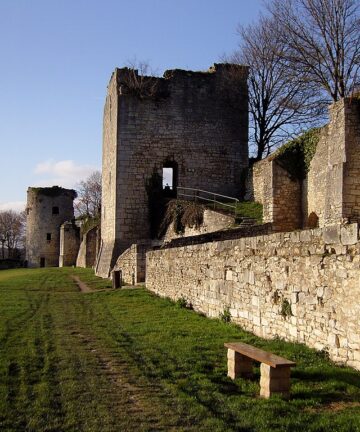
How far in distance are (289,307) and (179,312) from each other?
4230mm

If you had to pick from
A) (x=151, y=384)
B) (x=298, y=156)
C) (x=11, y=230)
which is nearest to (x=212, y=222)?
(x=298, y=156)

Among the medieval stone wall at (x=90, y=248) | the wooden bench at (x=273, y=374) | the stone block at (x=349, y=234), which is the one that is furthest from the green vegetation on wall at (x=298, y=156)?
the medieval stone wall at (x=90, y=248)

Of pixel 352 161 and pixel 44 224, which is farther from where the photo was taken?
pixel 44 224

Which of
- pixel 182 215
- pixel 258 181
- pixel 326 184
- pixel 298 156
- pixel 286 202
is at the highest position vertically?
pixel 298 156

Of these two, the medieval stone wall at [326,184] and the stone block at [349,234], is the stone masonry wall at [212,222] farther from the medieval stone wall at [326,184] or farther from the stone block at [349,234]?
the stone block at [349,234]

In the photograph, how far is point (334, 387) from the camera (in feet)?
18.5

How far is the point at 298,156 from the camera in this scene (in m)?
18.4

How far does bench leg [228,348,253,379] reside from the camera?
245 inches

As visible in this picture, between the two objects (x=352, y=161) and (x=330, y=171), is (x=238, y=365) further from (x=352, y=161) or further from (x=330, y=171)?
(x=330, y=171)

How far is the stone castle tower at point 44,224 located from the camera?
5169 cm

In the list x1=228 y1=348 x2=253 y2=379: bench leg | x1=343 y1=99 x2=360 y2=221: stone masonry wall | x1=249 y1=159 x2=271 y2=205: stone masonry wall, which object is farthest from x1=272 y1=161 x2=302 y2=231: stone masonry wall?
x1=228 y1=348 x2=253 y2=379: bench leg

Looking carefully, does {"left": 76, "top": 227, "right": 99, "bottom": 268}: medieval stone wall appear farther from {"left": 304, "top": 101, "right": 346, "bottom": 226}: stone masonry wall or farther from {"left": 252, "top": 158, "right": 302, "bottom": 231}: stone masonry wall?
{"left": 304, "top": 101, "right": 346, "bottom": 226}: stone masonry wall

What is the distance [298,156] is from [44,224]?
3731 centimetres

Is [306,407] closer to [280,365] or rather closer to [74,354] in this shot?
[280,365]
